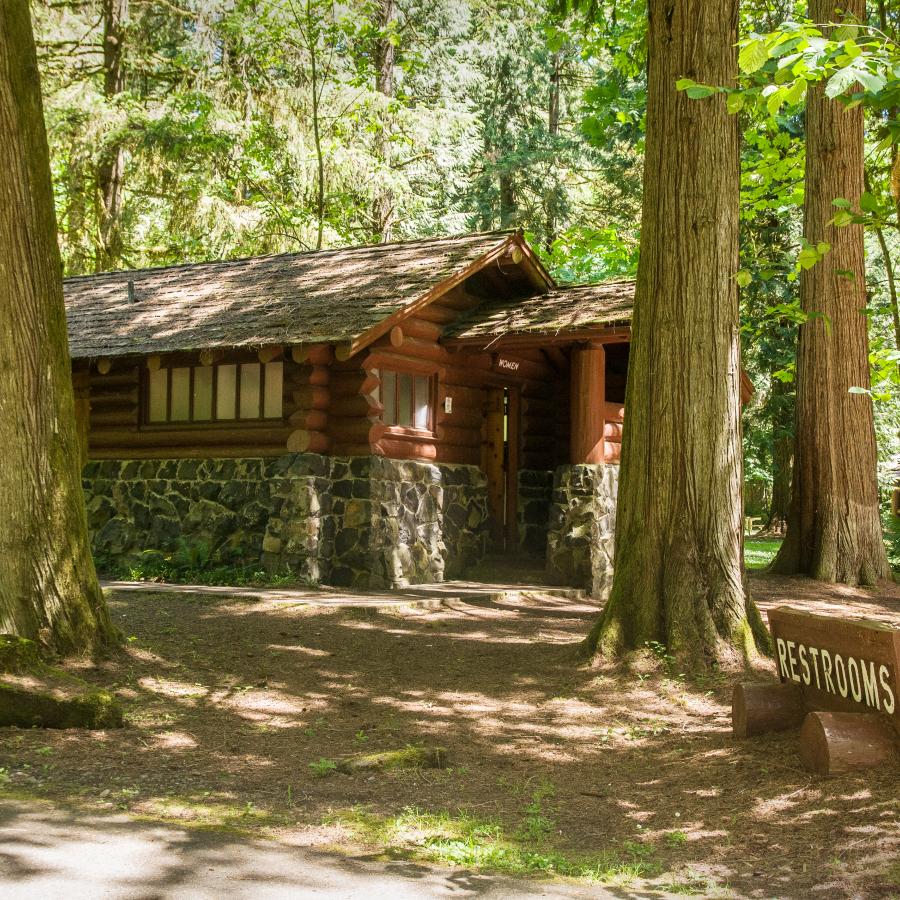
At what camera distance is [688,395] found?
912cm

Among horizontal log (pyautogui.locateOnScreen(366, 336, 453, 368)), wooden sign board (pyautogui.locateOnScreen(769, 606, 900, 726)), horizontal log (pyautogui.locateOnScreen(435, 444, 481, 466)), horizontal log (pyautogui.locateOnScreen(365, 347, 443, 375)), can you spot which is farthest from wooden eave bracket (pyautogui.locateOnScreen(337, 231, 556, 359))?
wooden sign board (pyautogui.locateOnScreen(769, 606, 900, 726))

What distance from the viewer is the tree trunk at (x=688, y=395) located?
29.7ft

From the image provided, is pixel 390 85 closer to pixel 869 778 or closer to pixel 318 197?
pixel 318 197

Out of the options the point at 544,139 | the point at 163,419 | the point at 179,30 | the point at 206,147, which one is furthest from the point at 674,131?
the point at 544,139

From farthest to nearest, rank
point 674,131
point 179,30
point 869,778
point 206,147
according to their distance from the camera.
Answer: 1. point 179,30
2. point 206,147
3. point 674,131
4. point 869,778

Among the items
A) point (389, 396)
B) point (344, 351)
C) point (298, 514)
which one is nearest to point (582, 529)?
point (389, 396)

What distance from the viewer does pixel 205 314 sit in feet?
52.1

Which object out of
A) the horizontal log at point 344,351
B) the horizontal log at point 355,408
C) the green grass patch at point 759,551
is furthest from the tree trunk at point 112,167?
the green grass patch at point 759,551

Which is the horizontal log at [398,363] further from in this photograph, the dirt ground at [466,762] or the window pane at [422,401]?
the dirt ground at [466,762]

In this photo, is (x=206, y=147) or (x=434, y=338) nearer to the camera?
(x=434, y=338)

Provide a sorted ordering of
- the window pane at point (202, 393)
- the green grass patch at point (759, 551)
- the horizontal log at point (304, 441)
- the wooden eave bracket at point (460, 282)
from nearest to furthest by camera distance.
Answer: the wooden eave bracket at point (460, 282) → the horizontal log at point (304, 441) → the window pane at point (202, 393) → the green grass patch at point (759, 551)

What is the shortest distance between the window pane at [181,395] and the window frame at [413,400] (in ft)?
9.66

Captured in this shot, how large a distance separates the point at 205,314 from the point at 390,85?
1457cm

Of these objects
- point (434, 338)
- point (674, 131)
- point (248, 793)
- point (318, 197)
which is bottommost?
point (248, 793)
